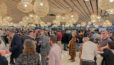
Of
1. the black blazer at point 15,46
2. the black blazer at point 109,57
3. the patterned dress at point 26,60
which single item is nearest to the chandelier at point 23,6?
the black blazer at point 15,46

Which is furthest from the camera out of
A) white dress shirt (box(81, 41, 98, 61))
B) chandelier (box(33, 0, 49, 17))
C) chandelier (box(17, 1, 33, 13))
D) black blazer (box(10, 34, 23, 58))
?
black blazer (box(10, 34, 23, 58))

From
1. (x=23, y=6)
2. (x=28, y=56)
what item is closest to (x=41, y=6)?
(x=23, y=6)

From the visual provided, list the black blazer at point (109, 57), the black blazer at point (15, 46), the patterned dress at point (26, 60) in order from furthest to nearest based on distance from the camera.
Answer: the black blazer at point (15, 46), the black blazer at point (109, 57), the patterned dress at point (26, 60)

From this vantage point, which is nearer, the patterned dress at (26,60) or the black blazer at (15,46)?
the patterned dress at (26,60)

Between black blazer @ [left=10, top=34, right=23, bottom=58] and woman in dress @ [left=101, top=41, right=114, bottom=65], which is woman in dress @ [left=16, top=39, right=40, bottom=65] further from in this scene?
black blazer @ [left=10, top=34, right=23, bottom=58]

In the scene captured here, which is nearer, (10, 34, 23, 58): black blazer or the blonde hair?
the blonde hair

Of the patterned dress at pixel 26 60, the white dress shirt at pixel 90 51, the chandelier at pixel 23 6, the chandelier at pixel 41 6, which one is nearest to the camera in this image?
the patterned dress at pixel 26 60

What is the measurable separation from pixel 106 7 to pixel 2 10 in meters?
3.08

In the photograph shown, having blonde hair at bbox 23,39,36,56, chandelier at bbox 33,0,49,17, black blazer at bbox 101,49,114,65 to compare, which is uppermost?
chandelier at bbox 33,0,49,17

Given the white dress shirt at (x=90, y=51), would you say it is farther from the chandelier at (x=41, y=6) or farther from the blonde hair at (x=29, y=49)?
the blonde hair at (x=29, y=49)

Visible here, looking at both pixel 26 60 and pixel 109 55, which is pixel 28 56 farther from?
pixel 109 55

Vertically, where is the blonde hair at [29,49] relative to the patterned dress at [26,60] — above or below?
above

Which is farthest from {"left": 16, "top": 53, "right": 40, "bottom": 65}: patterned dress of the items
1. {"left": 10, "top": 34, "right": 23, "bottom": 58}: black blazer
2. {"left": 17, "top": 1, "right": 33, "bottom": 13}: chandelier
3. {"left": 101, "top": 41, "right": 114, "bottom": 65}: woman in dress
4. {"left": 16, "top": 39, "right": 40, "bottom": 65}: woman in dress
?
{"left": 17, "top": 1, "right": 33, "bottom": 13}: chandelier

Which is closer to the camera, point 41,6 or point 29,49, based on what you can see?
point 29,49
